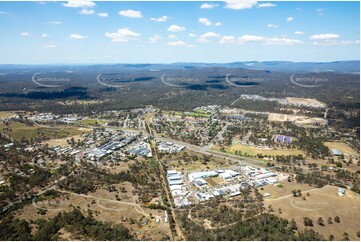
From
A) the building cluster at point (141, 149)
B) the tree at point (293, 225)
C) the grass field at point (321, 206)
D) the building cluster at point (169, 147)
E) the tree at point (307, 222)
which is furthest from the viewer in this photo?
the building cluster at point (169, 147)

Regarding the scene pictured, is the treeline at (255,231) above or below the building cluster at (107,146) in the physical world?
above

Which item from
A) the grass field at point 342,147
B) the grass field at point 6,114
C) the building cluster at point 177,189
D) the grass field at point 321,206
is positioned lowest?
the grass field at point 342,147

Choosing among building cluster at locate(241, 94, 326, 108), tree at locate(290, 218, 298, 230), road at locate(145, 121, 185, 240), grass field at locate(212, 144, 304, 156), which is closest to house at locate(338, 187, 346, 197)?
tree at locate(290, 218, 298, 230)

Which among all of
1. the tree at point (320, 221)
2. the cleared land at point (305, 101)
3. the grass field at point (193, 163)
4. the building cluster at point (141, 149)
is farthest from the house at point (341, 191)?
the cleared land at point (305, 101)

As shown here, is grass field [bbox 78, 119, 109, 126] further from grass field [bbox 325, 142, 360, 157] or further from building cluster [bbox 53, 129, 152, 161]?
grass field [bbox 325, 142, 360, 157]

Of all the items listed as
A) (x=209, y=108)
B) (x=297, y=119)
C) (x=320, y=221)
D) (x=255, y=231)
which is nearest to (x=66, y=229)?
(x=255, y=231)

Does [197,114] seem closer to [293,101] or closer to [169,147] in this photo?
[169,147]

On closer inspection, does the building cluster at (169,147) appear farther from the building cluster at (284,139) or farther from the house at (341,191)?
the house at (341,191)
